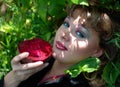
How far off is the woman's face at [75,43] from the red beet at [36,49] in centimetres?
6

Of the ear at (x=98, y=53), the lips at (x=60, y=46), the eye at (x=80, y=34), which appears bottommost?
the ear at (x=98, y=53)

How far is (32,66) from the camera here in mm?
1984

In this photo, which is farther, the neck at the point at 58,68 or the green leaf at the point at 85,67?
the neck at the point at 58,68

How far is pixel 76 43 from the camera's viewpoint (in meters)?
1.96

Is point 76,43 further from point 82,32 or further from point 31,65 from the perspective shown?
point 31,65

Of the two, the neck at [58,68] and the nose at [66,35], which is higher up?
the nose at [66,35]

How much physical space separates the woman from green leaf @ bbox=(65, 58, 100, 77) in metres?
0.05

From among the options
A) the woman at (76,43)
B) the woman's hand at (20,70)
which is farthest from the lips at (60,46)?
the woman's hand at (20,70)

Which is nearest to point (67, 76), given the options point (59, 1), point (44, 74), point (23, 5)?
point (44, 74)

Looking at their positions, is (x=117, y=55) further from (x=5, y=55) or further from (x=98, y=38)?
(x=5, y=55)

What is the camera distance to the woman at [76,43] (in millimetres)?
1957

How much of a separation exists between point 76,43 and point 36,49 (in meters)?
0.19

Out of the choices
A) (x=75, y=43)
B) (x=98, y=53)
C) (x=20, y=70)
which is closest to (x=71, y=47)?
(x=75, y=43)

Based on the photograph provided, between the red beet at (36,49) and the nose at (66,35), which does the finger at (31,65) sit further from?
the nose at (66,35)
